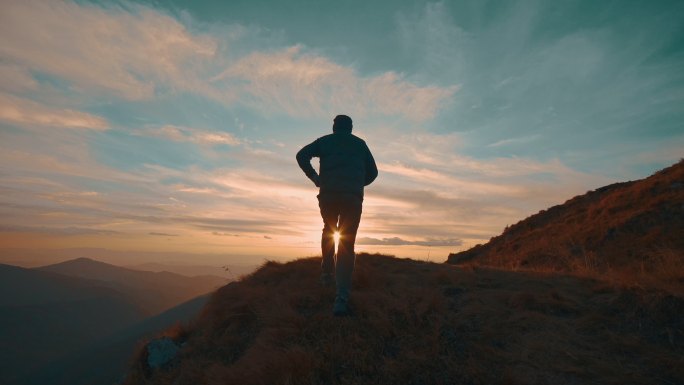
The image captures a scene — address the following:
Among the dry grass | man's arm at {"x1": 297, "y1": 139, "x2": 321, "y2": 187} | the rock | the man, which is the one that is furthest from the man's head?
the dry grass

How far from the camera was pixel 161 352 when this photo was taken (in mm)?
6570

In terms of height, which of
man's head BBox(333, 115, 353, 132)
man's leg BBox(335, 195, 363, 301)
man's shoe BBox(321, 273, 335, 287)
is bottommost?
man's shoe BBox(321, 273, 335, 287)

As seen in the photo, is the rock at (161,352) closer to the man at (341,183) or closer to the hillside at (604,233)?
the man at (341,183)

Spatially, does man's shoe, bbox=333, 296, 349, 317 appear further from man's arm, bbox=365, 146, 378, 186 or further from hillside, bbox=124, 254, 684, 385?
man's arm, bbox=365, 146, 378, 186

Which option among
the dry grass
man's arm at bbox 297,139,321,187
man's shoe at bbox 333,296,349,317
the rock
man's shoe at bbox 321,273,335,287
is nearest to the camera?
man's shoe at bbox 333,296,349,317

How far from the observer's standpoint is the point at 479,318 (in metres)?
5.43

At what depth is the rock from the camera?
6352mm

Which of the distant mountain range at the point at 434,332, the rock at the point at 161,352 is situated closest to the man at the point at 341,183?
the distant mountain range at the point at 434,332

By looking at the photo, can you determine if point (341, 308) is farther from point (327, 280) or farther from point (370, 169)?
point (370, 169)

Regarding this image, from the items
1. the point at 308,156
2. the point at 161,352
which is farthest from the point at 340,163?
the point at 161,352

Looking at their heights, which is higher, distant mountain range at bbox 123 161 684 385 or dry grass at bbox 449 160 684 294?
dry grass at bbox 449 160 684 294

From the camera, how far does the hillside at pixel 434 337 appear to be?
3908 mm

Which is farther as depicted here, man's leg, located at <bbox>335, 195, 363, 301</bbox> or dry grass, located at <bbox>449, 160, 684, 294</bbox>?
dry grass, located at <bbox>449, 160, 684, 294</bbox>

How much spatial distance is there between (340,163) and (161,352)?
15.5 feet
